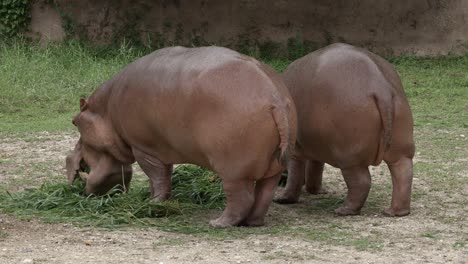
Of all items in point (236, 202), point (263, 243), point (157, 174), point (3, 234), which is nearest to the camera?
point (263, 243)

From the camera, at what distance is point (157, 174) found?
23.6ft

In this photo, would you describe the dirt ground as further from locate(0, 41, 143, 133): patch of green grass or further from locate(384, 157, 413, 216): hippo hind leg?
locate(0, 41, 143, 133): patch of green grass

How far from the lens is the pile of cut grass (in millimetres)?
6777

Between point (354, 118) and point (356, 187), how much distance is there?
1.72 ft

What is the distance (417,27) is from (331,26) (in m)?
1.16

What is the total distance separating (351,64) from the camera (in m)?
6.92

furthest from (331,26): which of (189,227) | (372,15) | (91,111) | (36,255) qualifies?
(36,255)

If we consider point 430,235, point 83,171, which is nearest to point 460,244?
point 430,235

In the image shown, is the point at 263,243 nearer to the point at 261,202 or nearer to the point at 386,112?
the point at 261,202

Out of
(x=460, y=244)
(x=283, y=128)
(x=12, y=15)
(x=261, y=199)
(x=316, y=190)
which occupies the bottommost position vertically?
(x=316, y=190)

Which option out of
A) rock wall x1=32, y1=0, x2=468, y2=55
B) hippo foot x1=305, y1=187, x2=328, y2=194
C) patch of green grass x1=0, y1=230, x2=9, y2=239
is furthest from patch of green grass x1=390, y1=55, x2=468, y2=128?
patch of green grass x1=0, y1=230, x2=9, y2=239

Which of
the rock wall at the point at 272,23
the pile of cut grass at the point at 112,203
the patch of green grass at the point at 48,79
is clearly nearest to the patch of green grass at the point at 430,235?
the pile of cut grass at the point at 112,203

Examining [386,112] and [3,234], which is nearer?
[3,234]

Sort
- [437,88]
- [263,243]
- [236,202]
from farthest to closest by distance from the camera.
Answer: [437,88] → [236,202] → [263,243]
